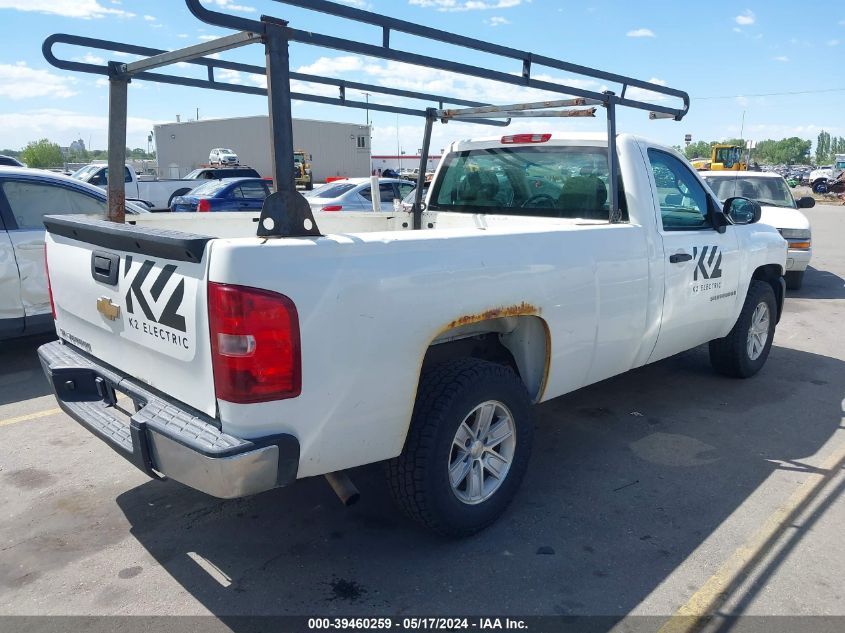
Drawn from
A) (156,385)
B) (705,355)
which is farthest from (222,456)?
(705,355)

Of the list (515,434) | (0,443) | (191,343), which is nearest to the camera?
(191,343)

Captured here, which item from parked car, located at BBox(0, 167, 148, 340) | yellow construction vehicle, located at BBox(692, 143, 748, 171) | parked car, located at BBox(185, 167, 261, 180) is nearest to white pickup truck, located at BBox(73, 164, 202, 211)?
parked car, located at BBox(185, 167, 261, 180)

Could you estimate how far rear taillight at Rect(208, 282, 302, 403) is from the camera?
7.61 ft

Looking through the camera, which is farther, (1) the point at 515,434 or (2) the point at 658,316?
(2) the point at 658,316

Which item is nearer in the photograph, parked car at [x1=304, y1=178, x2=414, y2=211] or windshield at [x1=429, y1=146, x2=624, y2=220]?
windshield at [x1=429, y1=146, x2=624, y2=220]

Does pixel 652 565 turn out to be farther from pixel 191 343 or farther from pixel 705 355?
pixel 705 355

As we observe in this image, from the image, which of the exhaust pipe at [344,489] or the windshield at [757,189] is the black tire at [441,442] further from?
the windshield at [757,189]

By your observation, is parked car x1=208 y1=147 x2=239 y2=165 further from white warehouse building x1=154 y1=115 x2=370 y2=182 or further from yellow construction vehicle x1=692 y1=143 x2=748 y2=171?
yellow construction vehicle x1=692 y1=143 x2=748 y2=171

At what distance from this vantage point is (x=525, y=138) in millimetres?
4617

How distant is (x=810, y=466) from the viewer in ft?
13.4

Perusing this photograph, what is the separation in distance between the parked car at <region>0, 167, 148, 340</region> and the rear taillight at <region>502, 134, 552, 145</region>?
330cm

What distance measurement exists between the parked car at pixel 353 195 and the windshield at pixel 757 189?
586 cm

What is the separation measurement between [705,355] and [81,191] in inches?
242

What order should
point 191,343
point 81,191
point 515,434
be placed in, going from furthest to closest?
point 81,191, point 515,434, point 191,343
